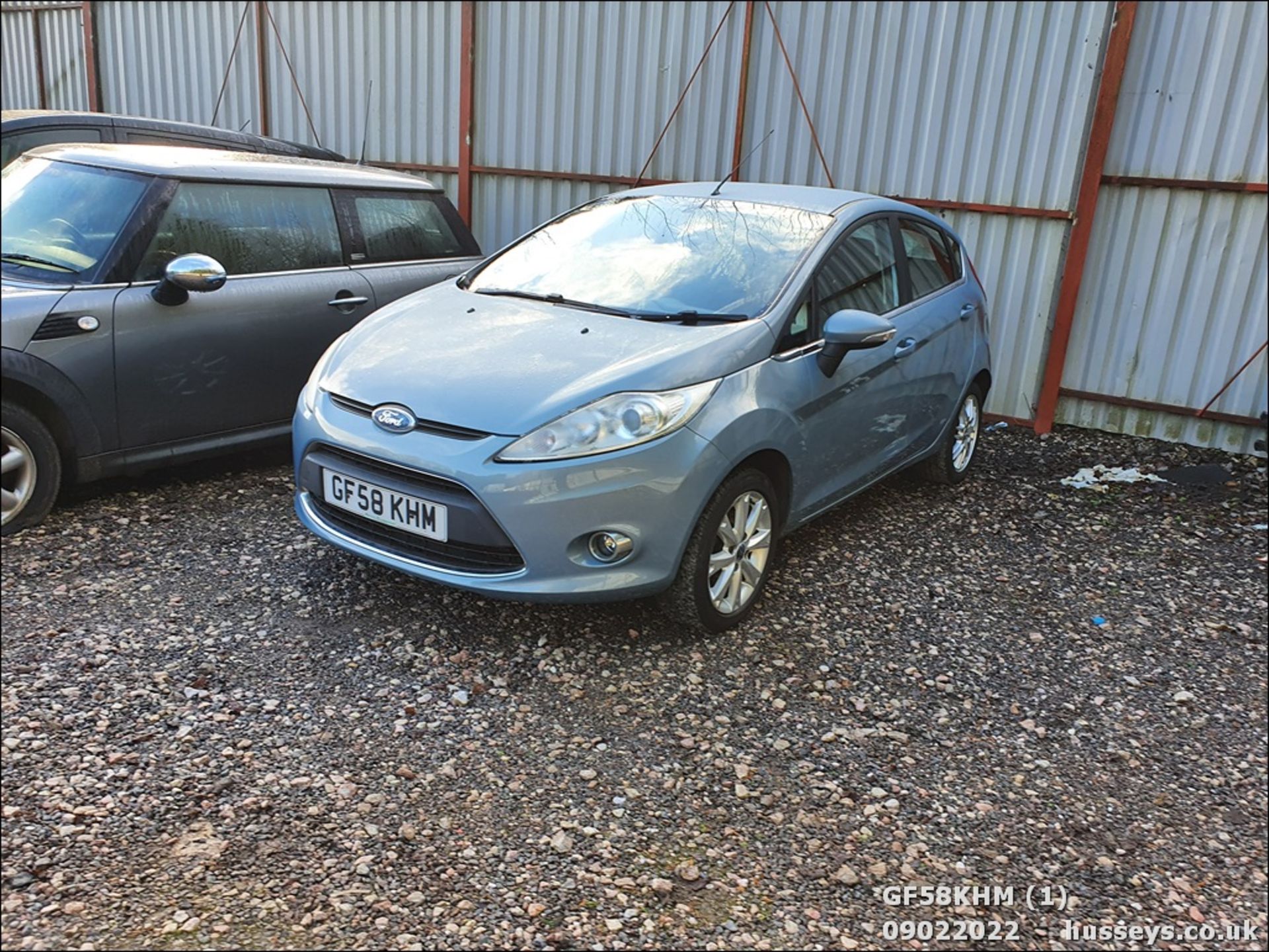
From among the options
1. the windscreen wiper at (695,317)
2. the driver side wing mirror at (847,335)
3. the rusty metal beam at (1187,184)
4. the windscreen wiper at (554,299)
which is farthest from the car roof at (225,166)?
the rusty metal beam at (1187,184)

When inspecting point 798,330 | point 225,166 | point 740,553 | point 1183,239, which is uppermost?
point 225,166

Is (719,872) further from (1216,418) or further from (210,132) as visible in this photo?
(210,132)

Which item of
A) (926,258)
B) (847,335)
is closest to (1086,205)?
(926,258)

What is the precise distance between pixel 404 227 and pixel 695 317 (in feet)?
8.23

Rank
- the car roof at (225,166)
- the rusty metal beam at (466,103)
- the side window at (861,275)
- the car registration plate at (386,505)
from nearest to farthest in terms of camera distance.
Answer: the car registration plate at (386,505) < the side window at (861,275) < the car roof at (225,166) < the rusty metal beam at (466,103)

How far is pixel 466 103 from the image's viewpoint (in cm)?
865

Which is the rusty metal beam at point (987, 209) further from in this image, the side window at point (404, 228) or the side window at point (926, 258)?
the side window at point (404, 228)

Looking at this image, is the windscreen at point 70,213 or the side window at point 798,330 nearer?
the windscreen at point 70,213

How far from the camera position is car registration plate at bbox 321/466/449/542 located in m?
3.19

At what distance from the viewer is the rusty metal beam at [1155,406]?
21.2ft

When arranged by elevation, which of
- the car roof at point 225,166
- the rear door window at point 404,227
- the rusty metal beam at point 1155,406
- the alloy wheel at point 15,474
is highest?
the car roof at point 225,166

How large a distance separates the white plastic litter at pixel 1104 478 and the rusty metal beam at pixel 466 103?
5.39m

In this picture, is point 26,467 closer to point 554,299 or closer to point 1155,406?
point 554,299

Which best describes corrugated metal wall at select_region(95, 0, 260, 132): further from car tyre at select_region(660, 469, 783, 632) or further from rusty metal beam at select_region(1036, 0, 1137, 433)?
car tyre at select_region(660, 469, 783, 632)
